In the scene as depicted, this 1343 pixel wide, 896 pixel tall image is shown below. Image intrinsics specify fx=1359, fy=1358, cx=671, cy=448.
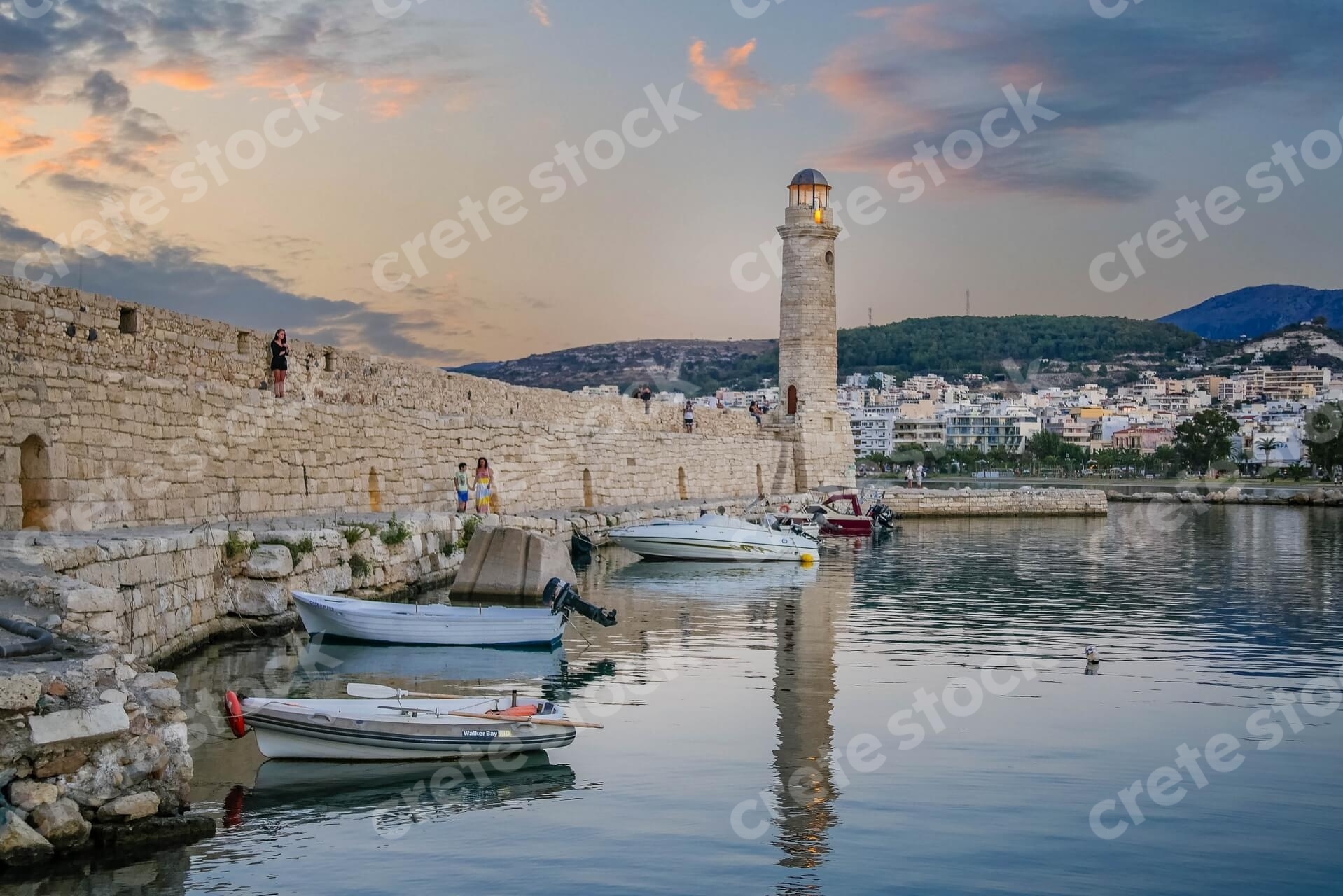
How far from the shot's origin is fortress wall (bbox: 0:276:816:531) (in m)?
10.1

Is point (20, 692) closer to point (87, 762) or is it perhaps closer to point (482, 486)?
point (87, 762)

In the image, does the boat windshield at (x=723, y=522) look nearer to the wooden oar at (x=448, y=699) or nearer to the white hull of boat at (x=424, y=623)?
the white hull of boat at (x=424, y=623)

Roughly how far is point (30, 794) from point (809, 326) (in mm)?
30944

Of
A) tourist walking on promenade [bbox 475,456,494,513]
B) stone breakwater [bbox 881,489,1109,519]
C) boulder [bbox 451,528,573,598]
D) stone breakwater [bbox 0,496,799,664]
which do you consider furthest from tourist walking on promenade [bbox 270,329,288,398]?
stone breakwater [bbox 881,489,1109,519]

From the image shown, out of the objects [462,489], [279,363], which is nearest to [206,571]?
[279,363]

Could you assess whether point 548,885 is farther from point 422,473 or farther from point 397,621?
point 422,473

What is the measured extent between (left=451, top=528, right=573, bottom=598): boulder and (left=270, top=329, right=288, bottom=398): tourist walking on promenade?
266cm

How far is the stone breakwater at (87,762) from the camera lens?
5.62m

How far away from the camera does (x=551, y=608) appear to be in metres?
12.7

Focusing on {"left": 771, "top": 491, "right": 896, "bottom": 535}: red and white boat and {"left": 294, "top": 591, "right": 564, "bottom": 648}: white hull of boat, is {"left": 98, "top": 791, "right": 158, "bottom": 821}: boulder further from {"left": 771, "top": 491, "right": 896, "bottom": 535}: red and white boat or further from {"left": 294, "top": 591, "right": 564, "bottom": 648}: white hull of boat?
{"left": 771, "top": 491, "right": 896, "bottom": 535}: red and white boat

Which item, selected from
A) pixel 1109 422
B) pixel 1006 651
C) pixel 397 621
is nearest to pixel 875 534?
pixel 1006 651

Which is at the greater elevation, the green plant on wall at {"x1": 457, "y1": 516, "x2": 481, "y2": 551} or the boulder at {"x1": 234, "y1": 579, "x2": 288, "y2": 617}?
the green plant on wall at {"x1": 457, "y1": 516, "x2": 481, "y2": 551}

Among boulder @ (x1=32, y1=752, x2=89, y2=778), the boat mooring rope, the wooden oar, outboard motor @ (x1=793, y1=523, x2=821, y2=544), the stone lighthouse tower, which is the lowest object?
the wooden oar

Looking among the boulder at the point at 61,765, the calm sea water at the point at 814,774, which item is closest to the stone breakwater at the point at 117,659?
the boulder at the point at 61,765
